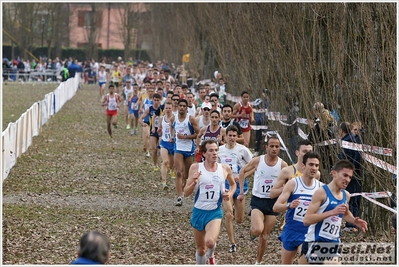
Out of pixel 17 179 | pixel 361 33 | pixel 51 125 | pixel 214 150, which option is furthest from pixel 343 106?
pixel 51 125

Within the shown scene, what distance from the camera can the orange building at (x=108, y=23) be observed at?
290 ft

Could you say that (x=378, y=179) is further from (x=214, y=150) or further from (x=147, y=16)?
(x=147, y=16)

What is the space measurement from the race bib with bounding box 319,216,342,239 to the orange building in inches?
3054

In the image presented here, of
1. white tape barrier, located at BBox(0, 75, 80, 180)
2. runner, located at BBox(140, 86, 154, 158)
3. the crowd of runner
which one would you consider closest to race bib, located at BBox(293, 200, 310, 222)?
the crowd of runner

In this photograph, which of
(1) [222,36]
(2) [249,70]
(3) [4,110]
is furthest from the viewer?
(3) [4,110]

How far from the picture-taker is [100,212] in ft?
52.3

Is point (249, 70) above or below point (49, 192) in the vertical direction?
above

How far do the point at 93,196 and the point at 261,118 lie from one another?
271 inches

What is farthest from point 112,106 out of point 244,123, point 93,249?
point 93,249

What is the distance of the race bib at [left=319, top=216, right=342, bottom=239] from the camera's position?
920cm

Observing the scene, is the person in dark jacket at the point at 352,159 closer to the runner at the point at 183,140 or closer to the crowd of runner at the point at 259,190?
the crowd of runner at the point at 259,190

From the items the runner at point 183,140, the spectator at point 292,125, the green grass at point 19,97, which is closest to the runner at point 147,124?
the spectator at point 292,125

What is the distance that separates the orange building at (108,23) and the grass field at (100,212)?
62042 millimetres

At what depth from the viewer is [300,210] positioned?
10.1m
